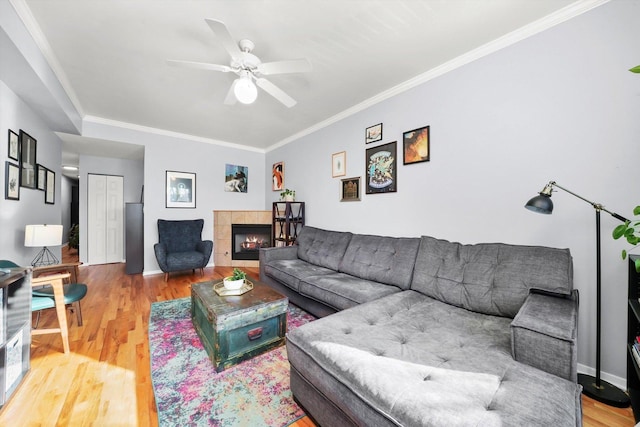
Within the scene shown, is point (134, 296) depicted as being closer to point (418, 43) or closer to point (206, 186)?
point (206, 186)

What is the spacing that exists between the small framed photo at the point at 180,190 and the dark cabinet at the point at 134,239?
494 mm

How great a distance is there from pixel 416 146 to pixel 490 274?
1.49 meters

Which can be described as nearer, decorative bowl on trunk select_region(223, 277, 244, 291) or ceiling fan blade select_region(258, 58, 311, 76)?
ceiling fan blade select_region(258, 58, 311, 76)

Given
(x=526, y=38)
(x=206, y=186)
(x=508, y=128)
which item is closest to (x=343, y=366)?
(x=508, y=128)

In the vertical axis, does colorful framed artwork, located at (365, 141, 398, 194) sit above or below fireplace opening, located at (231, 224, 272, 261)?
above

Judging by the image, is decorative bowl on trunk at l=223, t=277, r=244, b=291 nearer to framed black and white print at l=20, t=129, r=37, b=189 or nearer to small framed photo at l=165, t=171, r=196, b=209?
framed black and white print at l=20, t=129, r=37, b=189

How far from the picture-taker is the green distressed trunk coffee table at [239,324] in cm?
179

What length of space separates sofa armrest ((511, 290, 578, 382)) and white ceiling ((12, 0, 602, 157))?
2043 mm

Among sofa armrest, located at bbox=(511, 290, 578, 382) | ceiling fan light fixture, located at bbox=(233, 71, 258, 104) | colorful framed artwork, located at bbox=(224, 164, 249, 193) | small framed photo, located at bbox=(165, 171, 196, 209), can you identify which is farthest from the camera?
colorful framed artwork, located at bbox=(224, 164, 249, 193)

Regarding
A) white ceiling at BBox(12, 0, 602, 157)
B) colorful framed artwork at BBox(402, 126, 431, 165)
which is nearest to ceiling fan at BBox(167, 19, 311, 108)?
white ceiling at BBox(12, 0, 602, 157)

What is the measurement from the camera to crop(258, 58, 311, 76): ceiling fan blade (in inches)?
74.2

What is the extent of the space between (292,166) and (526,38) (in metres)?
3.54

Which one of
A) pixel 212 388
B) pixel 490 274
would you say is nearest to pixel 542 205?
pixel 490 274

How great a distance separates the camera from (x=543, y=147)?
6.24 ft
